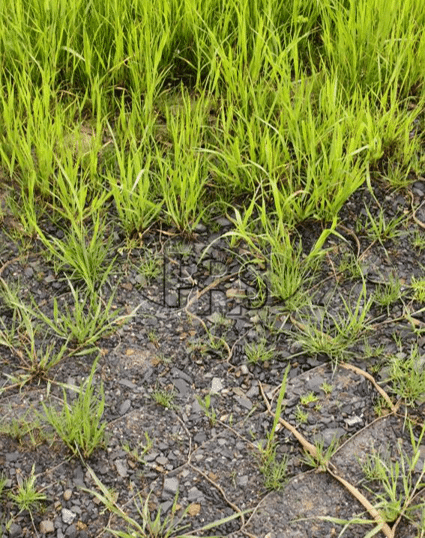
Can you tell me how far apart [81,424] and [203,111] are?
4.09 feet

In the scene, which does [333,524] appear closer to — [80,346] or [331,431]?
[331,431]

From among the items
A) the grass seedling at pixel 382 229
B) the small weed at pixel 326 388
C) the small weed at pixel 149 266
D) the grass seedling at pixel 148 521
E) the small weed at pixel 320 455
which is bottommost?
the grass seedling at pixel 148 521

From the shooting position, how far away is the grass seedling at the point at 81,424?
1905mm

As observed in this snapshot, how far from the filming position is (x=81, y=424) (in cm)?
192

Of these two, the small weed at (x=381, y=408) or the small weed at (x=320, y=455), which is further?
the small weed at (x=381, y=408)

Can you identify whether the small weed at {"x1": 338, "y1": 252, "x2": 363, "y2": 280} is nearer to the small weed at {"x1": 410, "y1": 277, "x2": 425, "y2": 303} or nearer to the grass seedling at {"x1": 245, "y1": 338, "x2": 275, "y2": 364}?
the small weed at {"x1": 410, "y1": 277, "x2": 425, "y2": 303}

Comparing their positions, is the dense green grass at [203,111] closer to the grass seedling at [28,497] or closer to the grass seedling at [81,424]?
the grass seedling at [81,424]

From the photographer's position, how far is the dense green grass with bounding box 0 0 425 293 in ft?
7.90

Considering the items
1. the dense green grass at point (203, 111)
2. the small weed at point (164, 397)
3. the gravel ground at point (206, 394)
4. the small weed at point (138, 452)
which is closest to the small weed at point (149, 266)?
the gravel ground at point (206, 394)

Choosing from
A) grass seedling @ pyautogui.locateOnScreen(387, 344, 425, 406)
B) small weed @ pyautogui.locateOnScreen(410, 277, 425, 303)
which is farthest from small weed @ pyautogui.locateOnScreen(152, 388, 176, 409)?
small weed @ pyautogui.locateOnScreen(410, 277, 425, 303)

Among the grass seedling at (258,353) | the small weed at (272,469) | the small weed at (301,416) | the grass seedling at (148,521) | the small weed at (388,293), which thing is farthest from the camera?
the small weed at (388,293)

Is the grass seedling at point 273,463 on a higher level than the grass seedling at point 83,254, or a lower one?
lower

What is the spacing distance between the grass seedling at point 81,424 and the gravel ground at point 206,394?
0.03 metres

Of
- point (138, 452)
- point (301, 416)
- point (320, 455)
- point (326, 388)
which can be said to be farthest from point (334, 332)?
point (138, 452)
